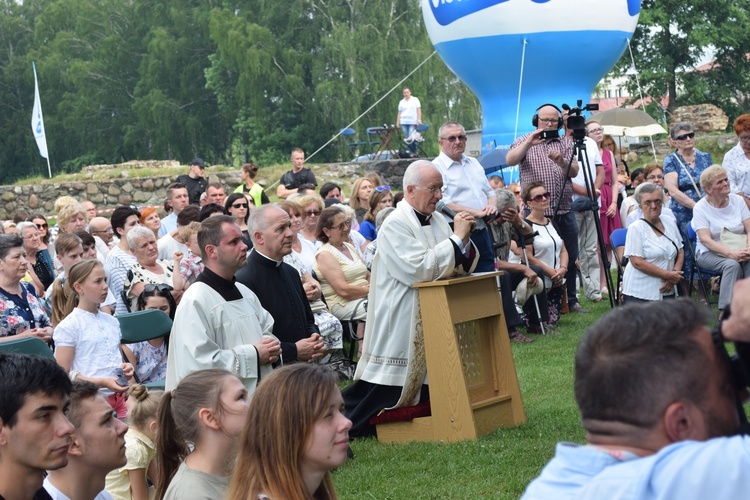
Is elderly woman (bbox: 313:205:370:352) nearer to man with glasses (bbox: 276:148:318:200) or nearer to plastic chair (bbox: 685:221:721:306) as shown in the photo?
plastic chair (bbox: 685:221:721:306)

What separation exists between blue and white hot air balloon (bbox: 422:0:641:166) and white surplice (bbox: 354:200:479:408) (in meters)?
13.0

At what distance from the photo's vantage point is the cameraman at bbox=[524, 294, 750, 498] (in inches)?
63.5

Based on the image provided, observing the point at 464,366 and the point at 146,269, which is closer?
the point at 464,366

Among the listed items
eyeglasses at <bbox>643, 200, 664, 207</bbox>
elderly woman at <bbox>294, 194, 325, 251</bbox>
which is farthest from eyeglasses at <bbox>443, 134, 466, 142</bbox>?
eyeglasses at <bbox>643, 200, 664, 207</bbox>

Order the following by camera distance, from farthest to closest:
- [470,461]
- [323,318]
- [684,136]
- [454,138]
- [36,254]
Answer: [684,136] < [36,254] < [454,138] < [323,318] < [470,461]

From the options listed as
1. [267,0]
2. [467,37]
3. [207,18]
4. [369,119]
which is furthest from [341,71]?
[467,37]

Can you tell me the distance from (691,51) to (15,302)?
37.9 metres

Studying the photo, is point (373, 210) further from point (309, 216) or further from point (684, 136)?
point (684, 136)

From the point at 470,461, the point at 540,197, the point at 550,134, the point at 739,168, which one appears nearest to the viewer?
the point at 470,461

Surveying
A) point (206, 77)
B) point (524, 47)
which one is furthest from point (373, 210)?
point (206, 77)

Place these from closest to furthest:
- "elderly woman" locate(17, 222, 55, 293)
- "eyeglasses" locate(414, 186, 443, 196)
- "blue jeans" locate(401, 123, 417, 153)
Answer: "eyeglasses" locate(414, 186, 443, 196) < "elderly woman" locate(17, 222, 55, 293) < "blue jeans" locate(401, 123, 417, 153)

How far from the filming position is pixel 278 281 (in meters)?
6.33

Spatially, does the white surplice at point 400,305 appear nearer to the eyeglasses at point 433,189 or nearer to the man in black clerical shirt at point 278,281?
the eyeglasses at point 433,189

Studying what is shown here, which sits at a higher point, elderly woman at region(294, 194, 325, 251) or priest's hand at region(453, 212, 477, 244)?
elderly woman at region(294, 194, 325, 251)
